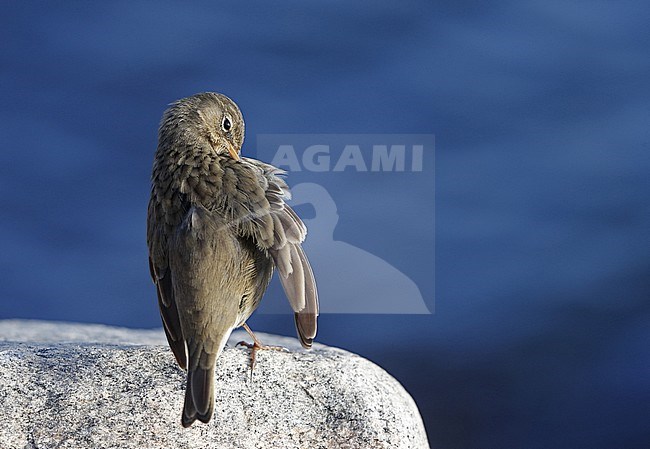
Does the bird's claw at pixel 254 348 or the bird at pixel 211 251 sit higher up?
the bird at pixel 211 251

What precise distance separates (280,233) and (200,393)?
1018mm

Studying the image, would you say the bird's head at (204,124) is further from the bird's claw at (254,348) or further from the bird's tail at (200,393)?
the bird's tail at (200,393)

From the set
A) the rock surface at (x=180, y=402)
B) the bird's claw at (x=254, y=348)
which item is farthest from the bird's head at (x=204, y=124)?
the rock surface at (x=180, y=402)

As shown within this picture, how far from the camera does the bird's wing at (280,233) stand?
522 cm

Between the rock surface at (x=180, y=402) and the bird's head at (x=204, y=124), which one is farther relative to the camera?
the bird's head at (x=204, y=124)

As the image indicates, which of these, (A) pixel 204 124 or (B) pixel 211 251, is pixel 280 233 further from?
(A) pixel 204 124

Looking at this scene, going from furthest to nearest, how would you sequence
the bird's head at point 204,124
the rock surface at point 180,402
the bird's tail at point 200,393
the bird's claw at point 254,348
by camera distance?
the bird's head at point 204,124
the bird's claw at point 254,348
the rock surface at point 180,402
the bird's tail at point 200,393

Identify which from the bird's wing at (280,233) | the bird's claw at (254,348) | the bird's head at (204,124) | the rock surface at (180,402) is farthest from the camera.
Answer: the bird's head at (204,124)

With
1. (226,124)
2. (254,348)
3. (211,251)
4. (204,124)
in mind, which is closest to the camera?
(211,251)

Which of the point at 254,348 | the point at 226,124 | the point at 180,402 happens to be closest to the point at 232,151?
the point at 226,124

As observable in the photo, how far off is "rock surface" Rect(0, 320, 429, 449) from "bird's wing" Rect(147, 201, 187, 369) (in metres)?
0.34

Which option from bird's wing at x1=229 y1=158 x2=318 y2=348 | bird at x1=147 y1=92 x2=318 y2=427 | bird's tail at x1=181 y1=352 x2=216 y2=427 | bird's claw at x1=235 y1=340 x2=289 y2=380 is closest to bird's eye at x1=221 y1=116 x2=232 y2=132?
bird at x1=147 y1=92 x2=318 y2=427

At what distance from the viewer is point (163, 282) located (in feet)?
17.4

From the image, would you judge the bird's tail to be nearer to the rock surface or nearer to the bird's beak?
the rock surface
